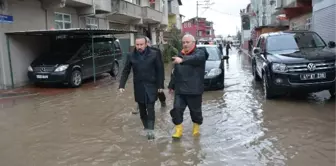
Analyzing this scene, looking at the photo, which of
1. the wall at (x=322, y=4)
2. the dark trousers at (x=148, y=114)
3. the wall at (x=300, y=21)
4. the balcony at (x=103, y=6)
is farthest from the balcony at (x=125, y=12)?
the dark trousers at (x=148, y=114)

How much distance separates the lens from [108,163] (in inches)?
184

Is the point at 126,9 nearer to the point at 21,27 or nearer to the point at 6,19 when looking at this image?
the point at 21,27

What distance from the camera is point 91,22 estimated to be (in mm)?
19625

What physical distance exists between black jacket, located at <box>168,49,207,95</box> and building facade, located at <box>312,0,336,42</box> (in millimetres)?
8718

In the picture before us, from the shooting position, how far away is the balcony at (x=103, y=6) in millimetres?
18417

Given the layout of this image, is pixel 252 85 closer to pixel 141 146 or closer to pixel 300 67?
pixel 300 67

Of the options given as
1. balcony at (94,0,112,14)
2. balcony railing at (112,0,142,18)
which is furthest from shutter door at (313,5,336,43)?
balcony railing at (112,0,142,18)

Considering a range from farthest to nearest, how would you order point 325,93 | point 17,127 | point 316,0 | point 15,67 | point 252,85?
point 316,0
point 15,67
point 252,85
point 325,93
point 17,127

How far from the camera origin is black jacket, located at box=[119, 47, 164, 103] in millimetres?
5539

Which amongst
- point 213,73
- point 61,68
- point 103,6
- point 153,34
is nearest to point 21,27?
point 61,68

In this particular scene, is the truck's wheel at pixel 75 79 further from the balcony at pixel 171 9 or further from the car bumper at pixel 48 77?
the balcony at pixel 171 9

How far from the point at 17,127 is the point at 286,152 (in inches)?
200

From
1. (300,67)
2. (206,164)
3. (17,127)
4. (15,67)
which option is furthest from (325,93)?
(15,67)

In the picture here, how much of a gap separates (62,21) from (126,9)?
7.07 m
